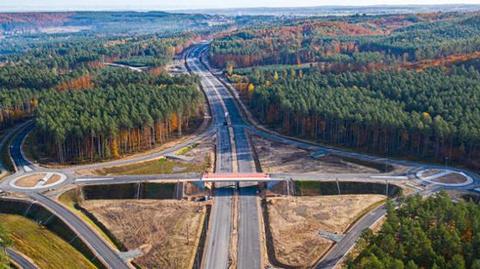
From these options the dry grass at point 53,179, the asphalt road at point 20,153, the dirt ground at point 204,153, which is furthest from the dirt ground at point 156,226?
the asphalt road at point 20,153

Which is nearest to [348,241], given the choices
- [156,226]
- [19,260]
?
[156,226]

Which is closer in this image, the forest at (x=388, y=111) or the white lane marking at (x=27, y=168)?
the white lane marking at (x=27, y=168)

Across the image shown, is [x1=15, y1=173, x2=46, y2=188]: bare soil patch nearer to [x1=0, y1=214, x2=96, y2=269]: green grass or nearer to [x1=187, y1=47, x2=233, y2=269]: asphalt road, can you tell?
[x1=0, y1=214, x2=96, y2=269]: green grass

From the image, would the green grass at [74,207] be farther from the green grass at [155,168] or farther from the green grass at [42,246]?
the green grass at [155,168]

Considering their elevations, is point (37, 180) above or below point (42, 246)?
above

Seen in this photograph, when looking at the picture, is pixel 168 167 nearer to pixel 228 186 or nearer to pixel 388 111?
pixel 228 186

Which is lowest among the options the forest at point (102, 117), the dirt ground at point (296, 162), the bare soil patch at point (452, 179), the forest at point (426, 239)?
the bare soil patch at point (452, 179)

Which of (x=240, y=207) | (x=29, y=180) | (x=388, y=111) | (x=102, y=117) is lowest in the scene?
(x=240, y=207)
